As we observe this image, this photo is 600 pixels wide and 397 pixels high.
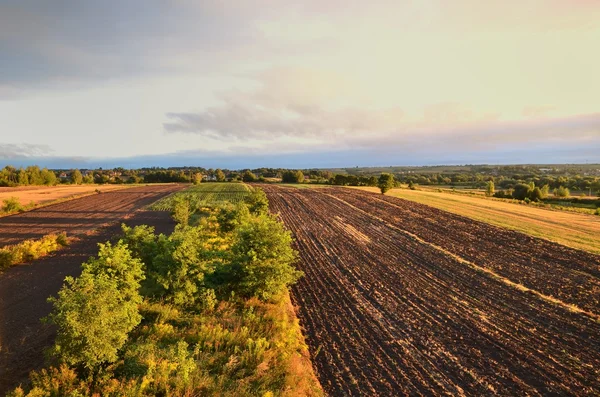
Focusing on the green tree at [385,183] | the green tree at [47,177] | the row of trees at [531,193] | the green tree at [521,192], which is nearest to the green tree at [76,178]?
the green tree at [47,177]

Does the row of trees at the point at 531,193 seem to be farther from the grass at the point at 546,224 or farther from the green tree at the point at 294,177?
the green tree at the point at 294,177

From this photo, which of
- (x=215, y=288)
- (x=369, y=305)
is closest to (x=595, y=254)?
(x=369, y=305)

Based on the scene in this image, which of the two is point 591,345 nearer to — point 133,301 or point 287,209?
point 133,301

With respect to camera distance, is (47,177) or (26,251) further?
(47,177)

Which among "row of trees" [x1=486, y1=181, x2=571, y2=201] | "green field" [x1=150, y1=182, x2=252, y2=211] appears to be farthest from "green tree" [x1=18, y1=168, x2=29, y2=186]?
"row of trees" [x1=486, y1=181, x2=571, y2=201]

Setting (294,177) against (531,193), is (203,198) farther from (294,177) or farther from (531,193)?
(531,193)

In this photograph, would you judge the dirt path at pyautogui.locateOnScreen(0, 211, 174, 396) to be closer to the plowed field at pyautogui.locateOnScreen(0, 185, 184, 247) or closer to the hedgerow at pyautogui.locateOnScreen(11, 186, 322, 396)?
the hedgerow at pyautogui.locateOnScreen(11, 186, 322, 396)

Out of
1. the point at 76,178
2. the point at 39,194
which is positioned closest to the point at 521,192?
the point at 39,194
